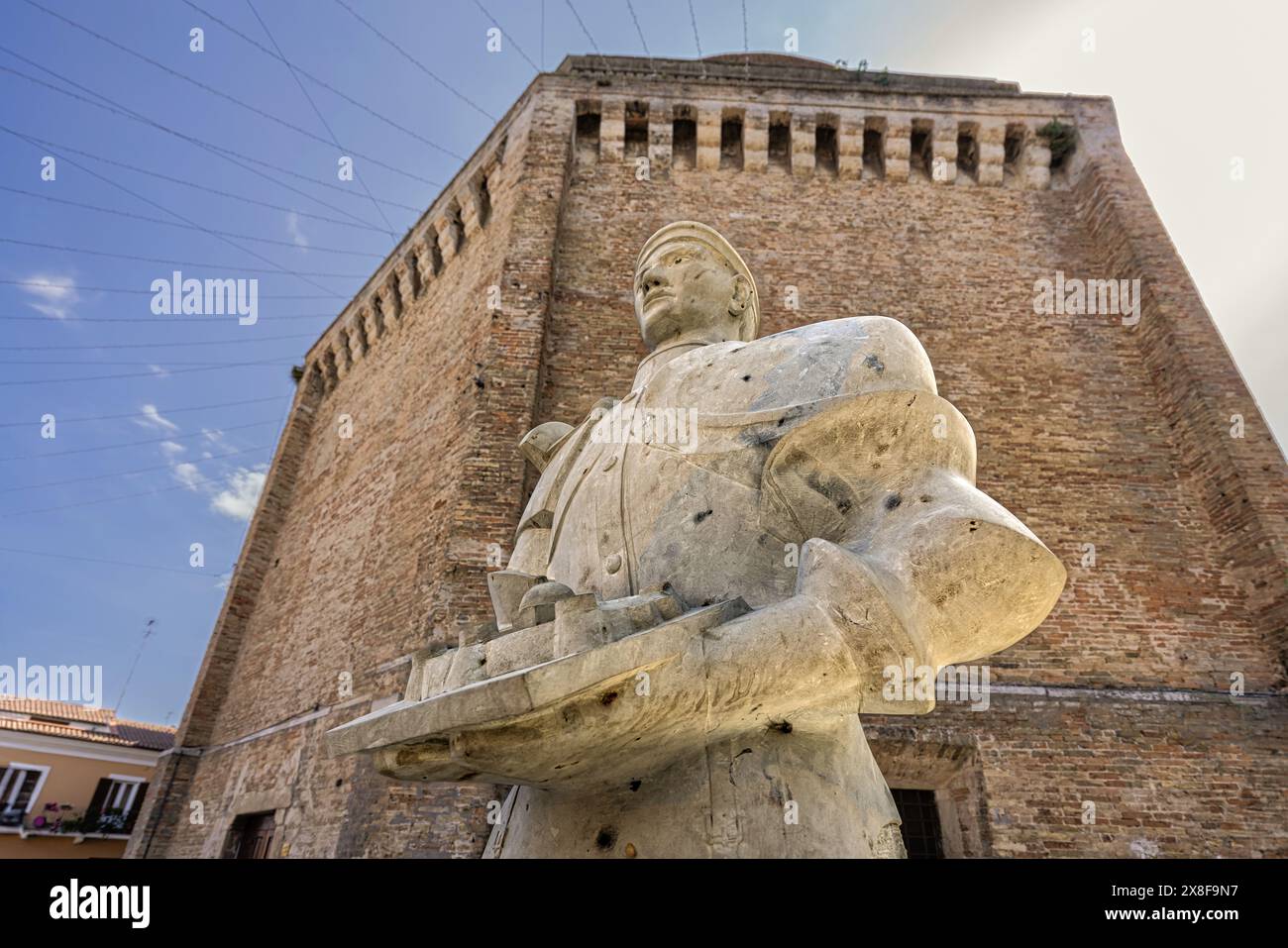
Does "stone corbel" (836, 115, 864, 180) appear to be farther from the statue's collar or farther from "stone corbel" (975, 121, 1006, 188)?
the statue's collar

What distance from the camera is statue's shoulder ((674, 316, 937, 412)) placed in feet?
6.03

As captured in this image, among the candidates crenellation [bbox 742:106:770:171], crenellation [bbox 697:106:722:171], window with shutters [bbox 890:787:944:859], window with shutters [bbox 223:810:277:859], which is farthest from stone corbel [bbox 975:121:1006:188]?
window with shutters [bbox 223:810:277:859]

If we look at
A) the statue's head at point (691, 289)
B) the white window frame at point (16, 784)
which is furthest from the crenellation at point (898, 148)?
the white window frame at point (16, 784)

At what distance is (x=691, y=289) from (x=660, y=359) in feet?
1.06

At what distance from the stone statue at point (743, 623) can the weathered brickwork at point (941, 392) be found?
5.07m

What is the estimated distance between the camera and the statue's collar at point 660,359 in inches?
98.7

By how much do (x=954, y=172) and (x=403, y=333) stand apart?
32.9ft

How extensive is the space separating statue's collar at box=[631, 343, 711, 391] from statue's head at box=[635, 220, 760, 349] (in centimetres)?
5

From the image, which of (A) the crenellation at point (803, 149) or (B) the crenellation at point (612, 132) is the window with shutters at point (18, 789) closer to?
(B) the crenellation at point (612, 132)


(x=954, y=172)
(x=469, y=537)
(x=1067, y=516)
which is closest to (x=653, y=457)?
(x=469, y=537)

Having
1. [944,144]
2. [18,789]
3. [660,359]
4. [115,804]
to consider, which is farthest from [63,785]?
[944,144]

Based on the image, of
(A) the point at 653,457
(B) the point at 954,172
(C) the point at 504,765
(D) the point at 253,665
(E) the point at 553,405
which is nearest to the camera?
(C) the point at 504,765

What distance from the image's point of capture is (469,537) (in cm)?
736
